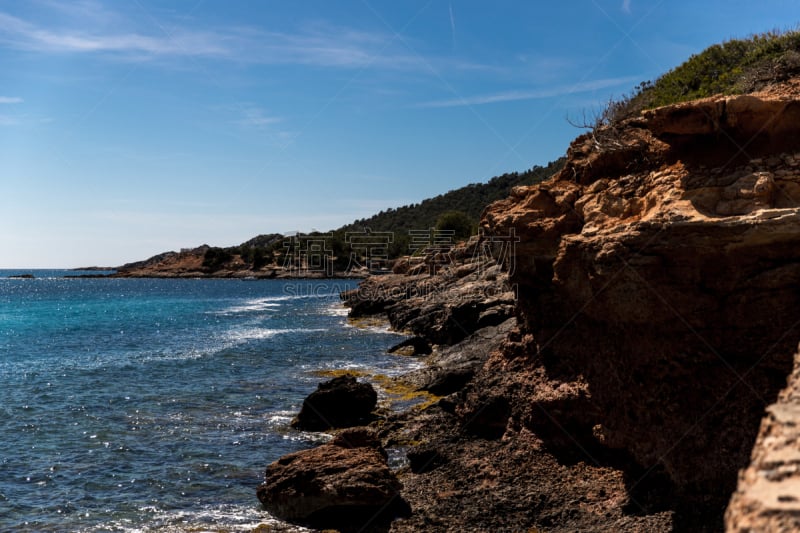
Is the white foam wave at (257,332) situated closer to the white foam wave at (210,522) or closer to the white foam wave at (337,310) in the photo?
the white foam wave at (337,310)

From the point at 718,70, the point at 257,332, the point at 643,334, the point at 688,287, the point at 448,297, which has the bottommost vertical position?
the point at 257,332

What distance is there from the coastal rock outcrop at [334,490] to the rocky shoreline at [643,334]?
0.42 metres

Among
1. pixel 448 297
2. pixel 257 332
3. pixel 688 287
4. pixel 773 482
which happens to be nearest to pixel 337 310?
pixel 257 332

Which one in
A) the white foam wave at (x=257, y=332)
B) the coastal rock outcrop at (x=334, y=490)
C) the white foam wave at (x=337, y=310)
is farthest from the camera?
the white foam wave at (x=337, y=310)

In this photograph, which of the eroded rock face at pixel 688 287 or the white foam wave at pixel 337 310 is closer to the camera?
the eroded rock face at pixel 688 287

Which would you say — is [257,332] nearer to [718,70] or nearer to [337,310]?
[337,310]

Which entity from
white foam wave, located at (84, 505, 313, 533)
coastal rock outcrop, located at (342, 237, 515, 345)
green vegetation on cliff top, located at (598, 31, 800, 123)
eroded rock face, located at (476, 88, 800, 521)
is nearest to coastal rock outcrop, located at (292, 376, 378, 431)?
white foam wave, located at (84, 505, 313, 533)

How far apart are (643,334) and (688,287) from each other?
117cm

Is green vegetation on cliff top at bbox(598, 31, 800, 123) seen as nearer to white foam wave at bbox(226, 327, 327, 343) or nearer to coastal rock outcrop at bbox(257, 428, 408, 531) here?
coastal rock outcrop at bbox(257, 428, 408, 531)

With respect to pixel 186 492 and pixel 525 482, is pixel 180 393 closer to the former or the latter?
pixel 186 492

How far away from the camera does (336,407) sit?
764 inches

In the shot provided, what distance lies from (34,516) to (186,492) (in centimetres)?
303

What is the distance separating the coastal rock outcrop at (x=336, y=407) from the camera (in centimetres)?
1912

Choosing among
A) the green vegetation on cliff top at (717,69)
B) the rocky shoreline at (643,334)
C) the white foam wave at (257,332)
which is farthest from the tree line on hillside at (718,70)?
the white foam wave at (257,332)
